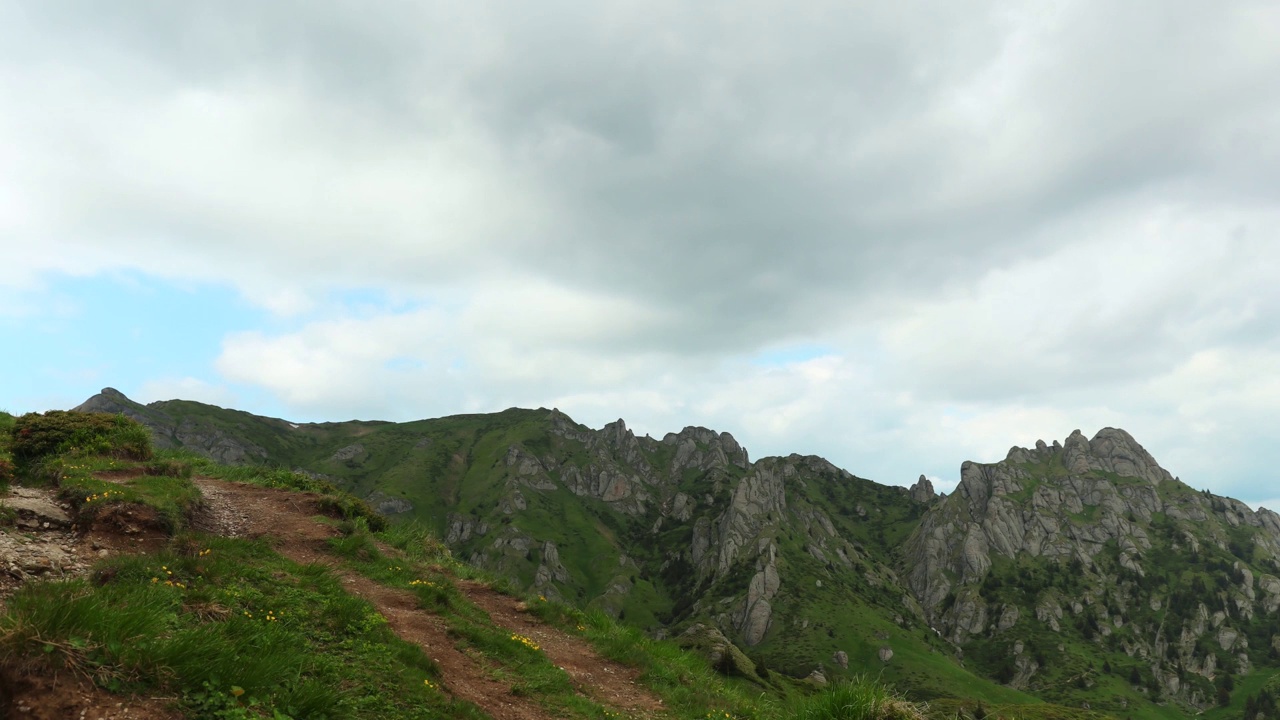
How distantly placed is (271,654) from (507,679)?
6.04 m

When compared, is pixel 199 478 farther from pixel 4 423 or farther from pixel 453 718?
pixel 453 718

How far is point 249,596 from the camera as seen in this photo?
13203 millimetres

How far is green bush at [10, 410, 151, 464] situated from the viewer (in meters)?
22.4

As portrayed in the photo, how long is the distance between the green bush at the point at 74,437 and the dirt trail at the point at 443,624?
308 cm

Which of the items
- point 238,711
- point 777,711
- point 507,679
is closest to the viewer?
point 238,711

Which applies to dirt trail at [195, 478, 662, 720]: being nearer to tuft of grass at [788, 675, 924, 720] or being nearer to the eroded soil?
the eroded soil

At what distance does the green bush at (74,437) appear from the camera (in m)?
22.4

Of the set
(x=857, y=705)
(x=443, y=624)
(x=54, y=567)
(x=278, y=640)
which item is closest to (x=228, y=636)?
(x=278, y=640)

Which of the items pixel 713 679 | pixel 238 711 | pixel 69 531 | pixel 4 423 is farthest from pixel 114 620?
pixel 4 423

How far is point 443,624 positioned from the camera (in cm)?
1702

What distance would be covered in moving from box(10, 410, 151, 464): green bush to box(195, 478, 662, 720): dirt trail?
308 centimetres

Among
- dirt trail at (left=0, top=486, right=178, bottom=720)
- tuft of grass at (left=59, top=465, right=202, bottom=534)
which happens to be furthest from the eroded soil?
tuft of grass at (left=59, top=465, right=202, bottom=534)

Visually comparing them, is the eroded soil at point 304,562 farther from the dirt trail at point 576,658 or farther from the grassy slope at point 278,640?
the grassy slope at point 278,640

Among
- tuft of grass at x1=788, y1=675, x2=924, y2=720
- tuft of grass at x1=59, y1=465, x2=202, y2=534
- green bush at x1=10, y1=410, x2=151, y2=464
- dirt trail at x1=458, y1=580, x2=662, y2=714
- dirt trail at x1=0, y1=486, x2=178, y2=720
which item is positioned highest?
green bush at x1=10, y1=410, x2=151, y2=464
